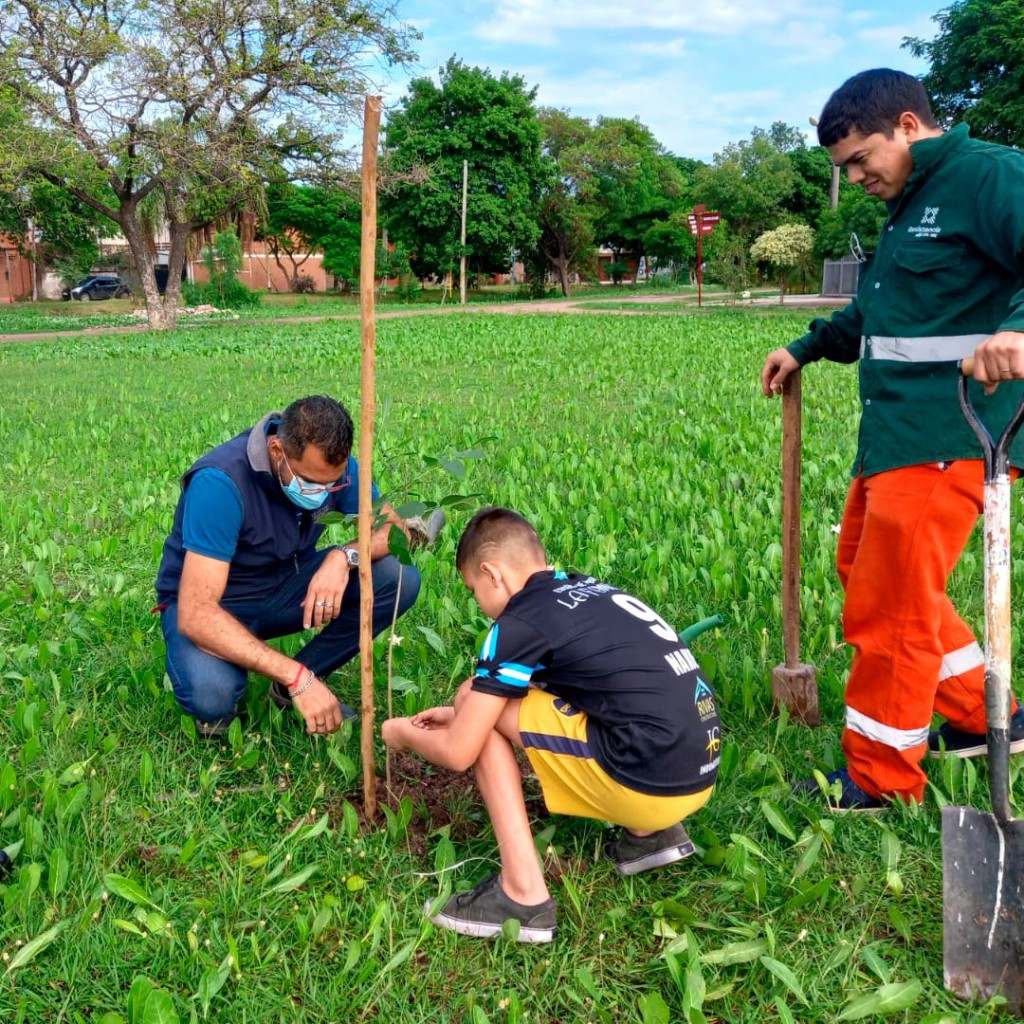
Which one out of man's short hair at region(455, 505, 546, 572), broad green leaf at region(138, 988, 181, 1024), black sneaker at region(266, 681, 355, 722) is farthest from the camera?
black sneaker at region(266, 681, 355, 722)

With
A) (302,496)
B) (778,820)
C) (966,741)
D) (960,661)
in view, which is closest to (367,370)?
(302,496)

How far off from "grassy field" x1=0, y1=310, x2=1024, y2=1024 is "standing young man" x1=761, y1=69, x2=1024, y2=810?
313 millimetres

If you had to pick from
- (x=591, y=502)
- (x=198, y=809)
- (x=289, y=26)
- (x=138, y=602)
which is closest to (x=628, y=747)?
(x=198, y=809)

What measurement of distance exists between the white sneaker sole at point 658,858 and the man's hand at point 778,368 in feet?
4.75

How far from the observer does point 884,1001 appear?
212 centimetres

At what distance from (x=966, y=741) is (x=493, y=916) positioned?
162 centimetres

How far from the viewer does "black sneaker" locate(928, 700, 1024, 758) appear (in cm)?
293

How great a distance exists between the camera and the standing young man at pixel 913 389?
255cm

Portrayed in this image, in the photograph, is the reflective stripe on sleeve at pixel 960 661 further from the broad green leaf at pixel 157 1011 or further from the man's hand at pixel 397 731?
the broad green leaf at pixel 157 1011

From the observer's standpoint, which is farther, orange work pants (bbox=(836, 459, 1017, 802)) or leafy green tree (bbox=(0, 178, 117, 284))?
leafy green tree (bbox=(0, 178, 117, 284))

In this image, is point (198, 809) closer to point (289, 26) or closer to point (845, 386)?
point (845, 386)

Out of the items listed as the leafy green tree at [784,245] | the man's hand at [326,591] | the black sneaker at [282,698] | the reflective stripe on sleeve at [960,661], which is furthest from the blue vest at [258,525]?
the leafy green tree at [784,245]

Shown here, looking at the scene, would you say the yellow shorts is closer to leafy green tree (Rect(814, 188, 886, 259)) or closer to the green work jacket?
the green work jacket

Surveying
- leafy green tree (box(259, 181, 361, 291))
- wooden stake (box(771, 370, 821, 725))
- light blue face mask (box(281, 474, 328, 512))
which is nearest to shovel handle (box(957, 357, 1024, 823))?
wooden stake (box(771, 370, 821, 725))
